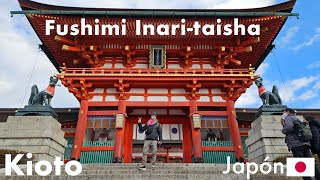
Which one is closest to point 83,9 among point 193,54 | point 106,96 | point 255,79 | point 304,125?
→ point 106,96

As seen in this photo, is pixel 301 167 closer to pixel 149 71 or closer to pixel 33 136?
pixel 33 136

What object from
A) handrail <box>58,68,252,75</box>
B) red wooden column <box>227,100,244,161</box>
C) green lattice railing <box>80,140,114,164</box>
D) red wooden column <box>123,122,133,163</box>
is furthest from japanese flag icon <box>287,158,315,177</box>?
red wooden column <box>123,122,133,163</box>

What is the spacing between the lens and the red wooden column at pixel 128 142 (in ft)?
55.1

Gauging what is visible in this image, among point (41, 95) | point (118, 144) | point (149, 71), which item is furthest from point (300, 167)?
point (41, 95)

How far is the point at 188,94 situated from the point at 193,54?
8.53 ft

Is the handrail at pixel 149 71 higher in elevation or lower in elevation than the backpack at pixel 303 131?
higher

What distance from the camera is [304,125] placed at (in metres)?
6.38

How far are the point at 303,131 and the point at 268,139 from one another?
5.48 metres

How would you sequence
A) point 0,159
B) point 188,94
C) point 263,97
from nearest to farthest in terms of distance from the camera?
point 0,159 < point 263,97 < point 188,94

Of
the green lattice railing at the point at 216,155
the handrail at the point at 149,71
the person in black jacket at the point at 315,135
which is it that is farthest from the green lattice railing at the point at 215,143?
the person in black jacket at the point at 315,135

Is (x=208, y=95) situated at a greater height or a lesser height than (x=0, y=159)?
greater

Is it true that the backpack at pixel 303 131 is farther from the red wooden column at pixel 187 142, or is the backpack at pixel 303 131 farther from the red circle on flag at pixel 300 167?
the red wooden column at pixel 187 142

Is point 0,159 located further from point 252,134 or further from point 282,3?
point 282,3

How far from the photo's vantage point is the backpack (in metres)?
6.23
